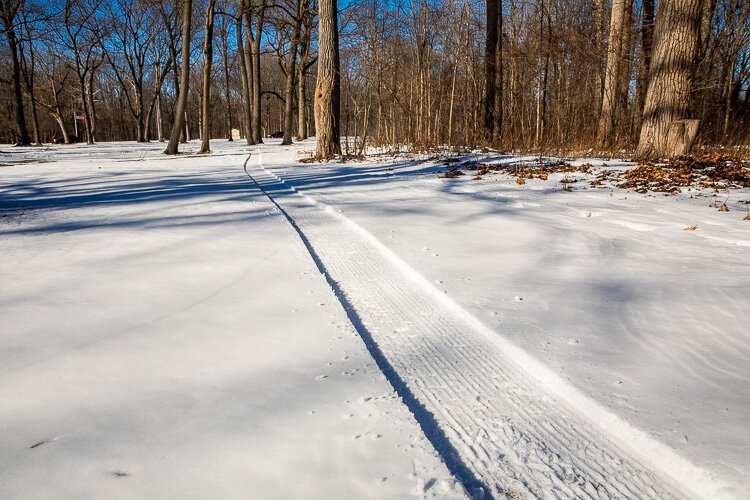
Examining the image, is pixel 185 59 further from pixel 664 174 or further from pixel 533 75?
pixel 664 174

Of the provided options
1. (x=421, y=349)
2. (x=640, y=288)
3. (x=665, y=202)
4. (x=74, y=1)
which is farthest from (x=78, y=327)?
(x=74, y=1)

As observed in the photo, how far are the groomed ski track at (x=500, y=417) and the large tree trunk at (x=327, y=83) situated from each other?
29.5 feet

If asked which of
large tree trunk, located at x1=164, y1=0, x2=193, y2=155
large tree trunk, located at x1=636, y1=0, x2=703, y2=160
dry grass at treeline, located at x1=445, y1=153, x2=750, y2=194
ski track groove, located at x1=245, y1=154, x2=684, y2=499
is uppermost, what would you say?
large tree trunk, located at x1=164, y1=0, x2=193, y2=155

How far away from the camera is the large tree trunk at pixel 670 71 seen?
6051 millimetres

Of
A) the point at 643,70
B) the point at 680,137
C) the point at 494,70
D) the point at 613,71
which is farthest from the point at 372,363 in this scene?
the point at 643,70

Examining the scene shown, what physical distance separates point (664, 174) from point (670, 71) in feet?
7.29

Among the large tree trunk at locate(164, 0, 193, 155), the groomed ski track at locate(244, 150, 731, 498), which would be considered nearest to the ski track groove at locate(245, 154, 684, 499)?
the groomed ski track at locate(244, 150, 731, 498)

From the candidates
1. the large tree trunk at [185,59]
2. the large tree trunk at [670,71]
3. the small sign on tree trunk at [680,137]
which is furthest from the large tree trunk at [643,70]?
the large tree trunk at [185,59]

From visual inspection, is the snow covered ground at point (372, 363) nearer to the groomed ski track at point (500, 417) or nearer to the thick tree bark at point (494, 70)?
the groomed ski track at point (500, 417)

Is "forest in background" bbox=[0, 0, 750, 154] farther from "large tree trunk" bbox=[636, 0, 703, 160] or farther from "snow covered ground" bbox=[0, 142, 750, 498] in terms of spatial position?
"snow covered ground" bbox=[0, 142, 750, 498]

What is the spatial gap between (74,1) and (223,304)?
105 ft

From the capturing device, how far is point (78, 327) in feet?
5.04

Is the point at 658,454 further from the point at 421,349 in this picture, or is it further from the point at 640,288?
the point at 640,288

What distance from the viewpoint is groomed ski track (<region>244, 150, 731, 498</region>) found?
904mm
